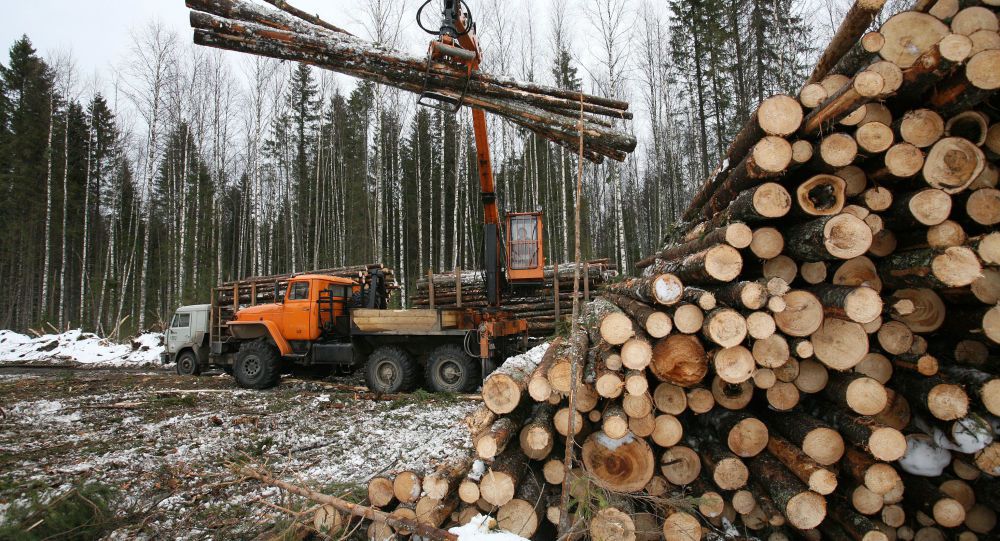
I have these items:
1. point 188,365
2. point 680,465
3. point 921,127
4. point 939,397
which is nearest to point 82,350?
point 188,365

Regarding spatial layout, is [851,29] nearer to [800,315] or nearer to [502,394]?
[800,315]

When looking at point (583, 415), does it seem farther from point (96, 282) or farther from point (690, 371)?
point (96, 282)

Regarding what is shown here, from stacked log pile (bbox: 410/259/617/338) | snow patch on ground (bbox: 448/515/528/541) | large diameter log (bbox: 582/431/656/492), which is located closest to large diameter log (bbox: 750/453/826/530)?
large diameter log (bbox: 582/431/656/492)

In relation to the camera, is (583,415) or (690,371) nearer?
(690,371)

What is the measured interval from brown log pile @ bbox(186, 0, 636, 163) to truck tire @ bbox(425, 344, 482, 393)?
4549 mm

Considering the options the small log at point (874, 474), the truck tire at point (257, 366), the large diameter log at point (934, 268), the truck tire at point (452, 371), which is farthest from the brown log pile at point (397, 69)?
the truck tire at point (257, 366)

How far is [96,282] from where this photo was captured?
23.3 metres

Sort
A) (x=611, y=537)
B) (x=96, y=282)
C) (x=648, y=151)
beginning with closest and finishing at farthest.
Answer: (x=611, y=537), (x=96, y=282), (x=648, y=151)

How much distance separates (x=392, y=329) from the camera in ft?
26.8

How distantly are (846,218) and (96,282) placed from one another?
3084 cm

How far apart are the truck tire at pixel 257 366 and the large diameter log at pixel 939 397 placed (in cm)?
919

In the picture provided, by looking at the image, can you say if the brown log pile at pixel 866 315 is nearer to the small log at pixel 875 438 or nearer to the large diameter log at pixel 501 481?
the small log at pixel 875 438

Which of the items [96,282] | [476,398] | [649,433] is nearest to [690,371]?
[649,433]

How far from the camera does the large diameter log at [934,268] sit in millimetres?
2303
